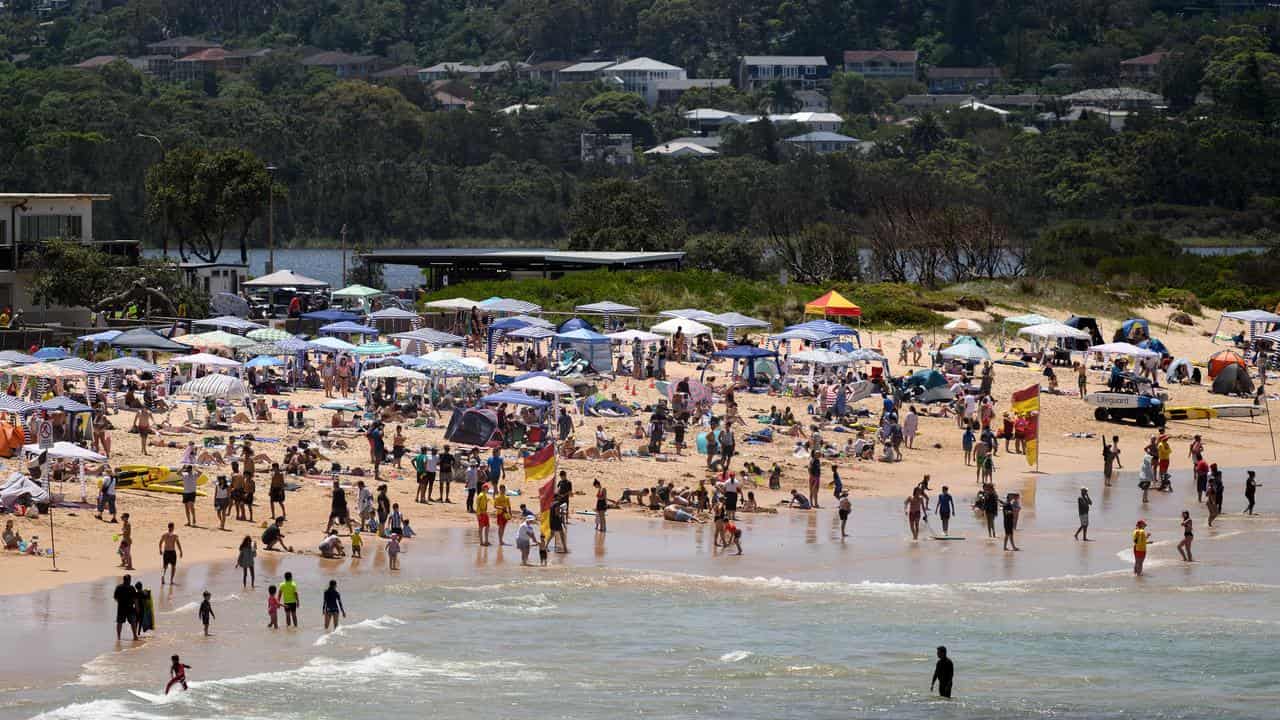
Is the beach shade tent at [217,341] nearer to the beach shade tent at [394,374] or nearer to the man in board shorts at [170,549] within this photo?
the beach shade tent at [394,374]

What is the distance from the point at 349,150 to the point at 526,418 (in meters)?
107

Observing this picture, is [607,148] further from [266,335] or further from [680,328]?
[266,335]

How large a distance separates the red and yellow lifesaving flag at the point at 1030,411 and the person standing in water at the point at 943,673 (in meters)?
14.3

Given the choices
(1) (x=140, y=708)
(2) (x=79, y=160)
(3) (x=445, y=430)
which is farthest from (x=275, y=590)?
(2) (x=79, y=160)

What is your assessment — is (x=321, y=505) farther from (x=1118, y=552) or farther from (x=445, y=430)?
(x=1118, y=552)

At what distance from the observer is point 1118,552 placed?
29188 mm

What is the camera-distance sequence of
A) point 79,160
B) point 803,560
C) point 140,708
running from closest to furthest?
point 140,708 → point 803,560 → point 79,160

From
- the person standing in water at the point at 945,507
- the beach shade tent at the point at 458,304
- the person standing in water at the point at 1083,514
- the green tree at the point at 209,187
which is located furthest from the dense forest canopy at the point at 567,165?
the person standing in water at the point at 945,507

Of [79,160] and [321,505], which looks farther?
[79,160]

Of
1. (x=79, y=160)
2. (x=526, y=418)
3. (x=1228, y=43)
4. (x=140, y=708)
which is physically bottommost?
(x=140, y=708)

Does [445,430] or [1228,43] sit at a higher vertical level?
[1228,43]

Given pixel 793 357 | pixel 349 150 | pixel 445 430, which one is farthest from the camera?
pixel 349 150

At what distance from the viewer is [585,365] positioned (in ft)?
140

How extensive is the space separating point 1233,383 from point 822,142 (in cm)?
12232
